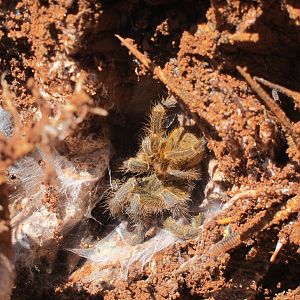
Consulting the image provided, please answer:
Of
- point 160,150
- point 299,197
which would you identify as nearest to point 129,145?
point 160,150

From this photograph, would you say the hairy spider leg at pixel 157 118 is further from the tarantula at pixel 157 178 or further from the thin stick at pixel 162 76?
the thin stick at pixel 162 76

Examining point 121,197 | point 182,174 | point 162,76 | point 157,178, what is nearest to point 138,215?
point 121,197

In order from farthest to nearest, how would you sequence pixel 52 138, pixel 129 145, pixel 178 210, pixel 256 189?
1. pixel 129 145
2. pixel 178 210
3. pixel 256 189
4. pixel 52 138

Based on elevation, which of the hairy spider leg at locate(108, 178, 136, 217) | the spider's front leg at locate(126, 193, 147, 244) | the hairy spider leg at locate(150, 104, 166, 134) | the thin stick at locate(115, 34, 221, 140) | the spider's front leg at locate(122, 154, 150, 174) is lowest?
the spider's front leg at locate(126, 193, 147, 244)

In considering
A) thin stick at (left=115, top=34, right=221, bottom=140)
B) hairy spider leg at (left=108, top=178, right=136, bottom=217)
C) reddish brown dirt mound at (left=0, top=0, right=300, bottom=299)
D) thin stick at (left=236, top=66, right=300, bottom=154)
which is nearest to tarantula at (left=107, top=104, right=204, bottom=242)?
hairy spider leg at (left=108, top=178, right=136, bottom=217)

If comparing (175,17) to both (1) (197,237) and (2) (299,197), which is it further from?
(1) (197,237)

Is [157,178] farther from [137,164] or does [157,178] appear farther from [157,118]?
[157,118]

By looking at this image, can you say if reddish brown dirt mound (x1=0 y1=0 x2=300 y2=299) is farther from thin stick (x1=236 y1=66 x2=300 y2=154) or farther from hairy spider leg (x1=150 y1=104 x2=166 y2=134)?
hairy spider leg (x1=150 y1=104 x2=166 y2=134)
